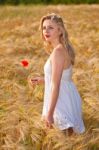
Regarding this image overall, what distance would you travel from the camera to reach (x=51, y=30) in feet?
15.4

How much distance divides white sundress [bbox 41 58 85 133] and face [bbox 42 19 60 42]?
186 mm

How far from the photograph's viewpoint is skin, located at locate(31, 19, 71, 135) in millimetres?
4570

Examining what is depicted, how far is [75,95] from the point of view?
4781 millimetres

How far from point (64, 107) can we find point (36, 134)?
0.33m

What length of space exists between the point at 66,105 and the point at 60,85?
161mm

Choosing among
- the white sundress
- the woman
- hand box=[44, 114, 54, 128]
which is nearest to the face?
the woman

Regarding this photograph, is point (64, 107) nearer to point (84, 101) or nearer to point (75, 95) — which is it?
point (75, 95)

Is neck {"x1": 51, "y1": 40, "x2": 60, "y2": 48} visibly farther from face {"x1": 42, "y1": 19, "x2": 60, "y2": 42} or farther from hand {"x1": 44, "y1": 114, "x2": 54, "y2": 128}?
hand {"x1": 44, "y1": 114, "x2": 54, "y2": 128}

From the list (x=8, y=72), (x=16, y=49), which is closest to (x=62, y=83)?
(x=8, y=72)

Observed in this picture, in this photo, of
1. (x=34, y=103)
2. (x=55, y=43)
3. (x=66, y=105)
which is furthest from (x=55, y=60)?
(x=34, y=103)

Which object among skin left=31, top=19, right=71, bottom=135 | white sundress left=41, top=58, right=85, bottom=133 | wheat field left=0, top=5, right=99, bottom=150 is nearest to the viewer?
wheat field left=0, top=5, right=99, bottom=150

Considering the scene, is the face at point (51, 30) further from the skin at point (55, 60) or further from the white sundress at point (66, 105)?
the white sundress at point (66, 105)

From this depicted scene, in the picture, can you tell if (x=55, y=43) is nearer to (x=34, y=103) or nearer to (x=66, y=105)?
(x=66, y=105)

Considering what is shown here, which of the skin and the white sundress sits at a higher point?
the skin
